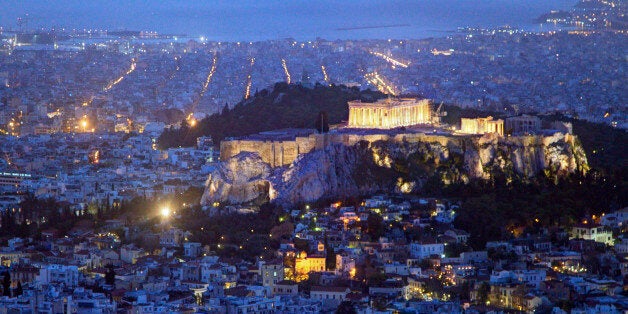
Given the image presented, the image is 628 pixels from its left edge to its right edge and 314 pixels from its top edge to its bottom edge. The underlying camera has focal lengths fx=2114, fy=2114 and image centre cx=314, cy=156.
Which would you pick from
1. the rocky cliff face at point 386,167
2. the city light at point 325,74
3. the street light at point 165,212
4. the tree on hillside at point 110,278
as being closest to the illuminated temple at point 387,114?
the rocky cliff face at point 386,167

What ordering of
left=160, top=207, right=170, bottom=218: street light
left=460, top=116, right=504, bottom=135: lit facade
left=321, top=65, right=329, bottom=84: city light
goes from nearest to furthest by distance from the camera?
left=160, top=207, right=170, bottom=218: street light, left=460, top=116, right=504, bottom=135: lit facade, left=321, top=65, right=329, bottom=84: city light

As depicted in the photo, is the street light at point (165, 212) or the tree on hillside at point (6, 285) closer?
the tree on hillside at point (6, 285)

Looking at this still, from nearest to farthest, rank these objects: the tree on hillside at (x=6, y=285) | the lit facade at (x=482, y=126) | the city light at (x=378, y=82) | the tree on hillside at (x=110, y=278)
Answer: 1. the tree on hillside at (x=6, y=285)
2. the tree on hillside at (x=110, y=278)
3. the lit facade at (x=482, y=126)
4. the city light at (x=378, y=82)

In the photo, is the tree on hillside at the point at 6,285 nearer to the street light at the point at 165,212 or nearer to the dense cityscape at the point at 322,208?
the dense cityscape at the point at 322,208

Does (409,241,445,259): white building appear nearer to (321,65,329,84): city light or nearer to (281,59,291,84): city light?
(321,65,329,84): city light

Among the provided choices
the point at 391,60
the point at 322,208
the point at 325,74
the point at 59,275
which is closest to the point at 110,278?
the point at 59,275

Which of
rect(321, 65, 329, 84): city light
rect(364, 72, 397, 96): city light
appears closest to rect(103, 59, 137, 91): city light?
rect(321, 65, 329, 84): city light

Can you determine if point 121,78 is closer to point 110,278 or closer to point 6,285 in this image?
point 110,278
